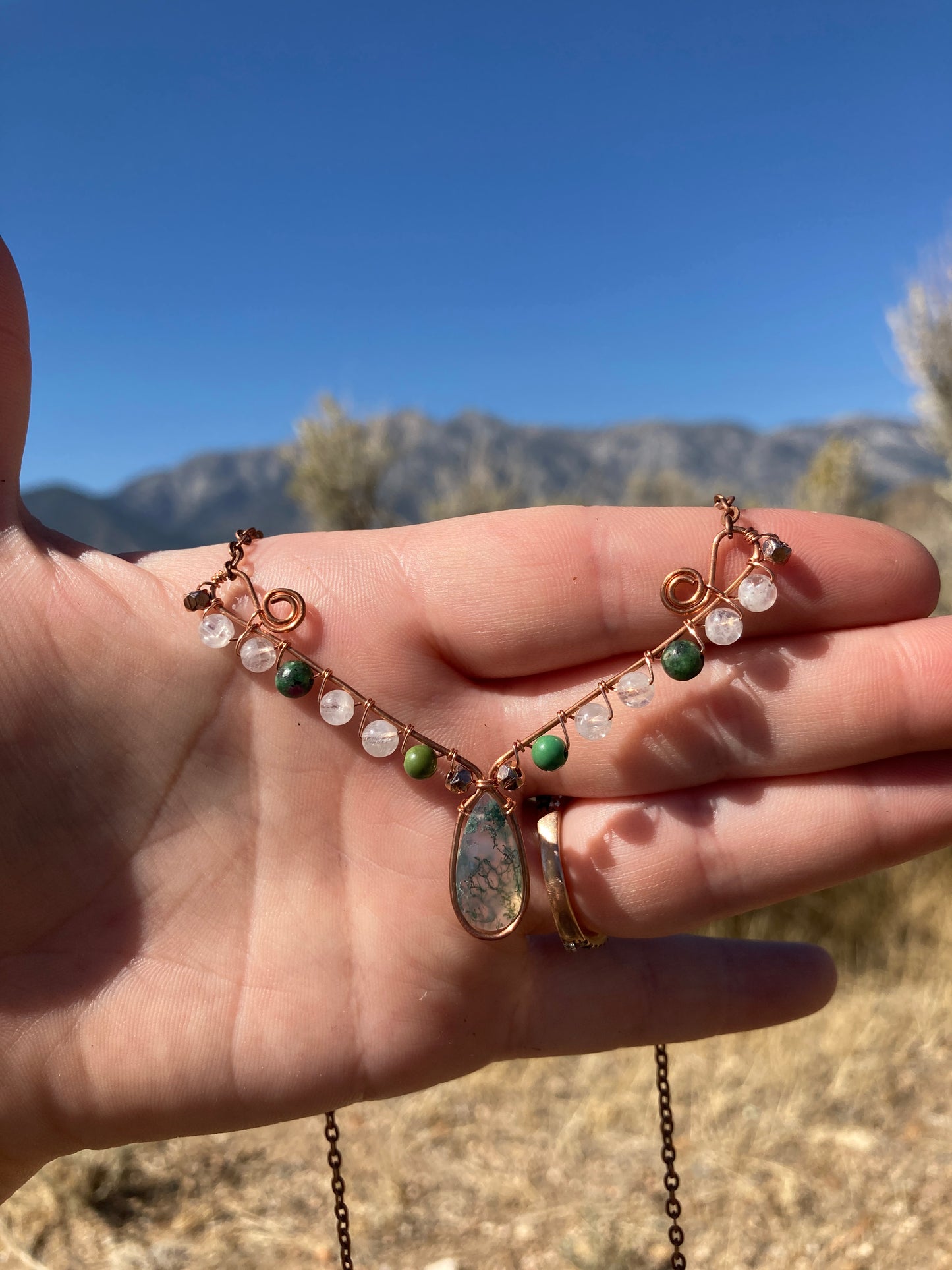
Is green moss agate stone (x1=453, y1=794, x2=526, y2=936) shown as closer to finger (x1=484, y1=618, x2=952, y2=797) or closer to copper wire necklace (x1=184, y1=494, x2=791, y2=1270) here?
copper wire necklace (x1=184, y1=494, x2=791, y2=1270)

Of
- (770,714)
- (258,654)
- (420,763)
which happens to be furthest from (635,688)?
(258,654)

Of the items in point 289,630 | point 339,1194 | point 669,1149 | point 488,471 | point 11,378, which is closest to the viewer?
point 11,378

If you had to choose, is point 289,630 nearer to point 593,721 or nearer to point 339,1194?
point 593,721

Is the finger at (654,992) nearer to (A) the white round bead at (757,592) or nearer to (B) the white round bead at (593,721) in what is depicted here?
(B) the white round bead at (593,721)

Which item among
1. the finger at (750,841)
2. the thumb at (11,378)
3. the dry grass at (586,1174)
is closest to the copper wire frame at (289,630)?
the finger at (750,841)

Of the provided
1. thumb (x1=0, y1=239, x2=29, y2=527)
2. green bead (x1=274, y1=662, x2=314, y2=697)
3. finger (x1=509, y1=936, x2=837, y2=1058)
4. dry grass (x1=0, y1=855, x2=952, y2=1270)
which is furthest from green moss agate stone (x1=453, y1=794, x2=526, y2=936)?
dry grass (x1=0, y1=855, x2=952, y2=1270)

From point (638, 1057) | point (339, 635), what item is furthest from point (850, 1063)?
point (339, 635)

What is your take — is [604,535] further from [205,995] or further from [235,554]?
[205,995]
